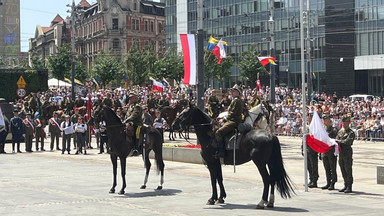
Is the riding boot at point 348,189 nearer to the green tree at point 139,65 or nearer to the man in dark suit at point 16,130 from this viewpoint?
the man in dark suit at point 16,130

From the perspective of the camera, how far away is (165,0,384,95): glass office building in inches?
3120

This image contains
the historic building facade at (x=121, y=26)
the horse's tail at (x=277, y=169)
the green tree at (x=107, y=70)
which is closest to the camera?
the horse's tail at (x=277, y=169)

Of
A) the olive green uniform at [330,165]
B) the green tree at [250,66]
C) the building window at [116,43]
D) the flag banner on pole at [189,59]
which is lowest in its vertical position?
the olive green uniform at [330,165]

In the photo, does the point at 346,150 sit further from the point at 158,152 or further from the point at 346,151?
Result: the point at 158,152

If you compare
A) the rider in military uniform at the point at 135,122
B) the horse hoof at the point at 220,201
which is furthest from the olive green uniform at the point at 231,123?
the rider in military uniform at the point at 135,122

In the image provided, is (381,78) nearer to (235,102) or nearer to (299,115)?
(299,115)

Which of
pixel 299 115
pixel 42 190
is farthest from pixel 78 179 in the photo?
pixel 299 115

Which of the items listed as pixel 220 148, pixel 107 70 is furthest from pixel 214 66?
pixel 220 148

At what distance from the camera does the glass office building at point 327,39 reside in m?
79.2

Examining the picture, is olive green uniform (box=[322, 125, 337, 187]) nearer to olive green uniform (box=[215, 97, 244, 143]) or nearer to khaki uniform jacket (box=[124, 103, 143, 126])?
olive green uniform (box=[215, 97, 244, 143])

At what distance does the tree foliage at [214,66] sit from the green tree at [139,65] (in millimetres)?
13012

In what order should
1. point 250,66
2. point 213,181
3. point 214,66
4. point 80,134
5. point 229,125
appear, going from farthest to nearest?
point 214,66 < point 250,66 < point 80,134 < point 229,125 < point 213,181

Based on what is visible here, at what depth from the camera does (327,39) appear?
82562 mm

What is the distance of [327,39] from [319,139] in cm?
6654
